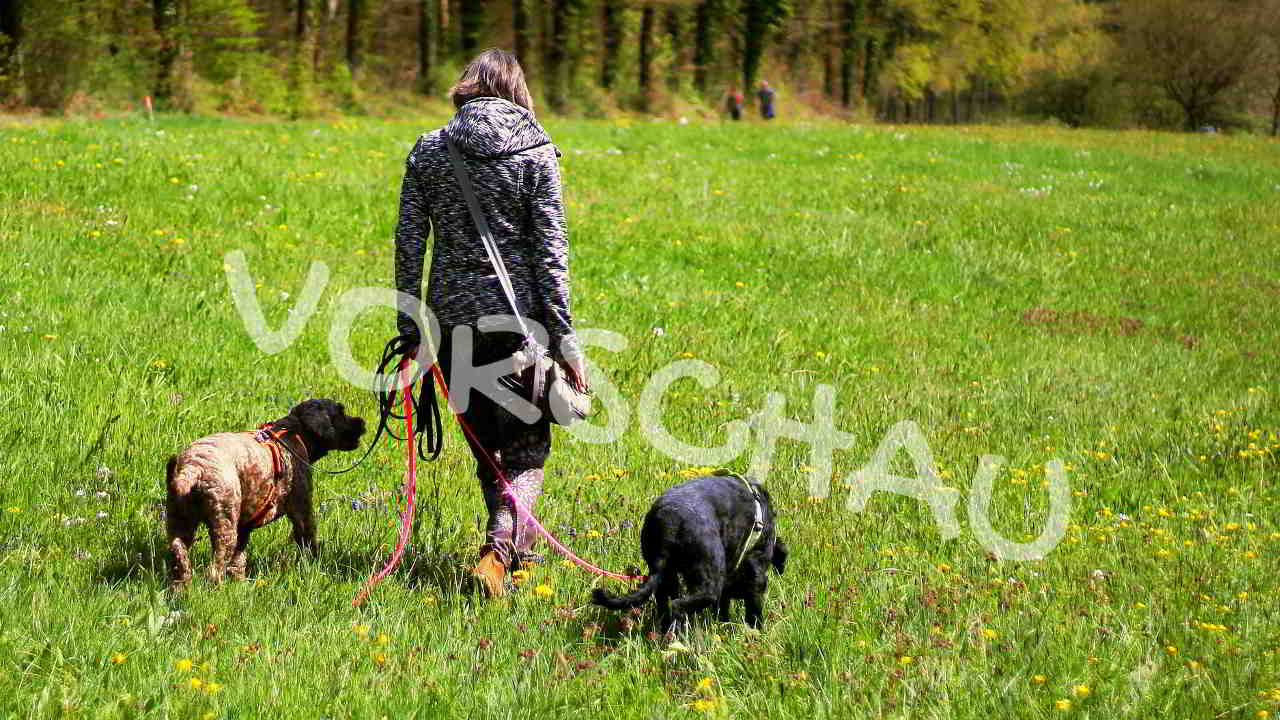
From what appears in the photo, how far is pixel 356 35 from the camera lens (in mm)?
42219

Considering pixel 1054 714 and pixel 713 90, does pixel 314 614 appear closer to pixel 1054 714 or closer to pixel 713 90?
pixel 1054 714

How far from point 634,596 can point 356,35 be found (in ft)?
135

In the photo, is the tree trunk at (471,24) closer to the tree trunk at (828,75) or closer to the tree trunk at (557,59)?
the tree trunk at (557,59)

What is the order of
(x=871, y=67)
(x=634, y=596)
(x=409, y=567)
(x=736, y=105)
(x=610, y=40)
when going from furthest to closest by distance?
(x=871, y=67), (x=610, y=40), (x=736, y=105), (x=409, y=567), (x=634, y=596)

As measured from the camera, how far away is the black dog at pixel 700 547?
454cm

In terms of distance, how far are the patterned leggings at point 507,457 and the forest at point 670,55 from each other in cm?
2683

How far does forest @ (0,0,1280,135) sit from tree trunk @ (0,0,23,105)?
0.05 meters

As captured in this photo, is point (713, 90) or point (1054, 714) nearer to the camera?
point (1054, 714)

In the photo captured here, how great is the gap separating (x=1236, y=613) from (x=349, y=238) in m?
10.3

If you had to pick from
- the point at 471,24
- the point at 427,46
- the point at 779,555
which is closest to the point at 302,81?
the point at 427,46

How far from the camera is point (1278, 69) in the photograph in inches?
2203

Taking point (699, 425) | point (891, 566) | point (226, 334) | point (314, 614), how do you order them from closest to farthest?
point (314, 614)
point (891, 566)
point (699, 425)
point (226, 334)

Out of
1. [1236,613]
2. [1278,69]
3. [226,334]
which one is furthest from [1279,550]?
Result: [1278,69]

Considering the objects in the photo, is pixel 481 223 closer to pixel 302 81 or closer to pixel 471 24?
pixel 302 81
